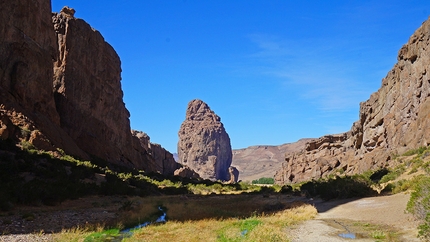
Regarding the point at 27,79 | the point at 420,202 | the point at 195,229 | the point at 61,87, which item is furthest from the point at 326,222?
the point at 61,87

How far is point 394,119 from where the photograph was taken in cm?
4578

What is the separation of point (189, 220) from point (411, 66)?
124 ft

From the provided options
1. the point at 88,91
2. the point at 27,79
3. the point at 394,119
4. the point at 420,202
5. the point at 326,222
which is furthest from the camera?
the point at 88,91

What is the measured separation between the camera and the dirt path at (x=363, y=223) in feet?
42.7

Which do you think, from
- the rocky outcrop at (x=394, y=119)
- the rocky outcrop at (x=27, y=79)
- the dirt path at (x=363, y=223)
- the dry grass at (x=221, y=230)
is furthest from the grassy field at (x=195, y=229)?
the rocky outcrop at (x=394, y=119)

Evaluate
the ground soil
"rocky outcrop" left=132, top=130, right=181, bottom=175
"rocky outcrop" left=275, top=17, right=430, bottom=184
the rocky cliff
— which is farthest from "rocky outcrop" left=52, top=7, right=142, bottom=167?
"rocky outcrop" left=275, top=17, right=430, bottom=184

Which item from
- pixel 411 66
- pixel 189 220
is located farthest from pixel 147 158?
pixel 189 220

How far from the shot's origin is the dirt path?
1300 cm

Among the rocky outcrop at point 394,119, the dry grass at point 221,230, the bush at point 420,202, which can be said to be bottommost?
the dry grass at point 221,230

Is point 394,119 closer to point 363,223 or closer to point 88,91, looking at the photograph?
point 363,223

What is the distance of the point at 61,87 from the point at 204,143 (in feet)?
398

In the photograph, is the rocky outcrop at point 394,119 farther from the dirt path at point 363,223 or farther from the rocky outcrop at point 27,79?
the rocky outcrop at point 27,79

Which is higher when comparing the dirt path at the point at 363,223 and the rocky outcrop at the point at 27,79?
the rocky outcrop at the point at 27,79

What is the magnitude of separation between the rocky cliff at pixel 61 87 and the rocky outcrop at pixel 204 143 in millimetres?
85335
